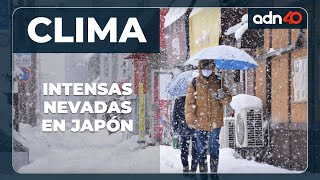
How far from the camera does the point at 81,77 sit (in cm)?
315

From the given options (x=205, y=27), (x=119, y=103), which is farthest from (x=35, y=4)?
(x=205, y=27)

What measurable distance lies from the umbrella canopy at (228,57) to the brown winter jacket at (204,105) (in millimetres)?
136

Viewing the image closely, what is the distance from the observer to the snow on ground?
10.3ft

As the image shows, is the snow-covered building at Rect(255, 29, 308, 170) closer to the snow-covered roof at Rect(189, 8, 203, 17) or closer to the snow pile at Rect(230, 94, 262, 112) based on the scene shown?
the snow pile at Rect(230, 94, 262, 112)

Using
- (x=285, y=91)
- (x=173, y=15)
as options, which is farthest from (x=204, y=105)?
(x=173, y=15)

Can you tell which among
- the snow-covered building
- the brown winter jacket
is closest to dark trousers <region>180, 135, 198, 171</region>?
the brown winter jacket

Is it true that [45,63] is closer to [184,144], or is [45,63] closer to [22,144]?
[22,144]

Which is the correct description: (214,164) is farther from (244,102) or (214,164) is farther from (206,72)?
(206,72)

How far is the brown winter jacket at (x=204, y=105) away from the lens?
3184mm

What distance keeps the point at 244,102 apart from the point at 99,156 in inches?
45.1

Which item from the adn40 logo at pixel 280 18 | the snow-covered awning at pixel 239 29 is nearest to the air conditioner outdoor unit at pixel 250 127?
the snow-covered awning at pixel 239 29

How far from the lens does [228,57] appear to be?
10.3ft

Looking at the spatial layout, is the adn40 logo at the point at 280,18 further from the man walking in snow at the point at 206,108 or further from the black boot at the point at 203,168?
the black boot at the point at 203,168

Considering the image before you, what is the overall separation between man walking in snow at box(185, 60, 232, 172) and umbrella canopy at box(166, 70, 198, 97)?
4 centimetres
